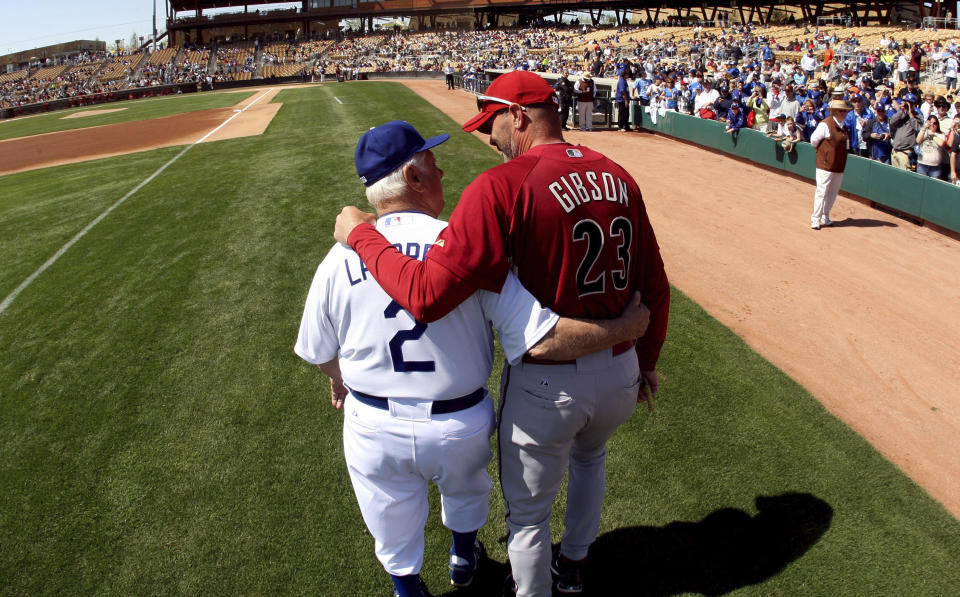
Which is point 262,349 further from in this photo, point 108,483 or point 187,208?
point 187,208

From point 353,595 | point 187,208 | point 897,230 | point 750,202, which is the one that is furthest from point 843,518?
point 187,208

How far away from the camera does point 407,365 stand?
7.23 ft

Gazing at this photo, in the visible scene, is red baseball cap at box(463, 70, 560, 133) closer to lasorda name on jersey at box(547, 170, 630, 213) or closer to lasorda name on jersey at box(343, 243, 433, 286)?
lasorda name on jersey at box(547, 170, 630, 213)

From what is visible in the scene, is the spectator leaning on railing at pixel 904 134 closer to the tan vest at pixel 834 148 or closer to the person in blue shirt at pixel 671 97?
the tan vest at pixel 834 148

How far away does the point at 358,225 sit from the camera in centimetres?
223

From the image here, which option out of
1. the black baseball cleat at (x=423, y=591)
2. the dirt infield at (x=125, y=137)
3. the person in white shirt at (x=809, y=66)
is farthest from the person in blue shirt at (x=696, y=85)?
the black baseball cleat at (x=423, y=591)

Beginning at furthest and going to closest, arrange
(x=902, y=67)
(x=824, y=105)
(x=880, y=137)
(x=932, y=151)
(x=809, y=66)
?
(x=809, y=66) → (x=902, y=67) → (x=824, y=105) → (x=880, y=137) → (x=932, y=151)

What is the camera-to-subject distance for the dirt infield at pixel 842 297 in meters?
4.76

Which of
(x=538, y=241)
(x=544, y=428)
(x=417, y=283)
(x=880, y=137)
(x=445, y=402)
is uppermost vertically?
(x=880, y=137)

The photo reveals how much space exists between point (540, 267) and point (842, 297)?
624 centimetres

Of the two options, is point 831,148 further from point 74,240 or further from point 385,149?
point 74,240

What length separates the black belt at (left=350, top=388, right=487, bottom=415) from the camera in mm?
2250

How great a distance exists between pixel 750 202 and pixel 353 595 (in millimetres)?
10306

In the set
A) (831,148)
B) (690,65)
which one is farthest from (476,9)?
(831,148)
